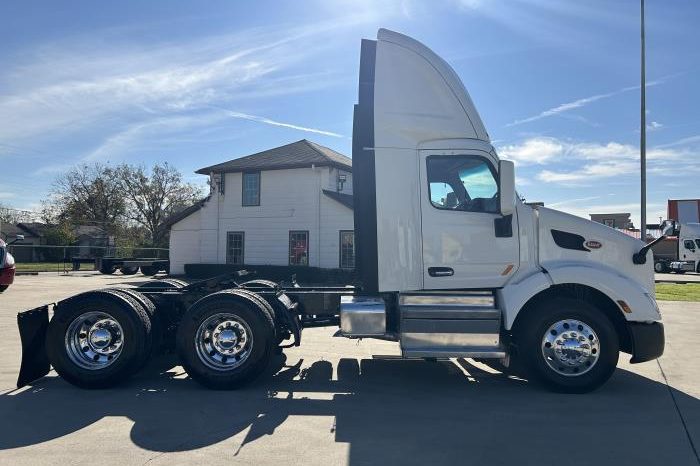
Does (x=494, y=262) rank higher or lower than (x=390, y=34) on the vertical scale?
lower

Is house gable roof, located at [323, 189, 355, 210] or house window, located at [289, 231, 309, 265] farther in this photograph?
house window, located at [289, 231, 309, 265]

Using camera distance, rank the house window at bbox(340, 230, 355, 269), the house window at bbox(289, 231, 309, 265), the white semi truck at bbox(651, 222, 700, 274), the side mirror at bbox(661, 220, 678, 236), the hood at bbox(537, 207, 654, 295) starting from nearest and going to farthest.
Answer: the hood at bbox(537, 207, 654, 295) < the side mirror at bbox(661, 220, 678, 236) < the house window at bbox(340, 230, 355, 269) < the house window at bbox(289, 231, 309, 265) < the white semi truck at bbox(651, 222, 700, 274)

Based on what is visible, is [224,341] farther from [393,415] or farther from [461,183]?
[461,183]

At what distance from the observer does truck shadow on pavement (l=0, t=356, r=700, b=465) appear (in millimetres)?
4094

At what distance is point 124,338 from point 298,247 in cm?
1920

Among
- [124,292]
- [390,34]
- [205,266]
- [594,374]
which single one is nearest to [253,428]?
[124,292]

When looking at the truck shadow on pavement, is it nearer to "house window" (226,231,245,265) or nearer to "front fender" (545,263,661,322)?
"front fender" (545,263,661,322)

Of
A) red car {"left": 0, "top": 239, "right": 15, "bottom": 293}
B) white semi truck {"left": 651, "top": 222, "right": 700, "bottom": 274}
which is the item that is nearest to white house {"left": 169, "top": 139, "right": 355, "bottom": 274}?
red car {"left": 0, "top": 239, "right": 15, "bottom": 293}

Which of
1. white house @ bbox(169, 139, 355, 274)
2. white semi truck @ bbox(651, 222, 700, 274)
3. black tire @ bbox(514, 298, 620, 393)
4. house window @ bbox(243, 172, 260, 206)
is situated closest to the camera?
black tire @ bbox(514, 298, 620, 393)

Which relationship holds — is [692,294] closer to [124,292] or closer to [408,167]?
[408,167]

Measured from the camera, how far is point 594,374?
18.4 ft

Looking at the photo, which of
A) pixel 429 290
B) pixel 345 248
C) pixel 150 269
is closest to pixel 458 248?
pixel 429 290

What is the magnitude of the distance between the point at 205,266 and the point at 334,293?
2115 cm

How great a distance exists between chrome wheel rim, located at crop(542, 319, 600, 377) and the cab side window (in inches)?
63.3
